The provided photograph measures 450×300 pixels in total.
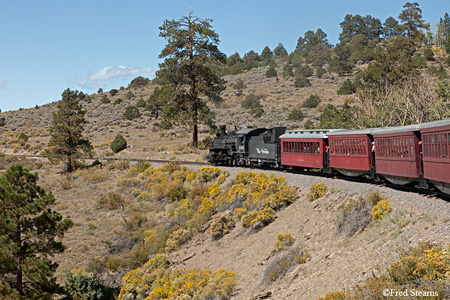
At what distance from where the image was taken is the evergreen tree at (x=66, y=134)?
139 ft

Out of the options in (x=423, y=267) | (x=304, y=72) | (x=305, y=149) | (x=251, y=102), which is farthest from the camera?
(x=304, y=72)

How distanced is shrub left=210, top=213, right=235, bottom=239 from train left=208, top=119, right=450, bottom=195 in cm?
662

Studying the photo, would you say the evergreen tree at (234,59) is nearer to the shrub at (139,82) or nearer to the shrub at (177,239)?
the shrub at (139,82)

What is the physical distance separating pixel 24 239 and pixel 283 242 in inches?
452

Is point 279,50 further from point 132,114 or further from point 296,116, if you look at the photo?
point 296,116

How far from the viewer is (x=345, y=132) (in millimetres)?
21781

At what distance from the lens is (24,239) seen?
1831 centimetres

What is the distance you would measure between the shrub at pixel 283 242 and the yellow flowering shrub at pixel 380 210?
10.6 ft

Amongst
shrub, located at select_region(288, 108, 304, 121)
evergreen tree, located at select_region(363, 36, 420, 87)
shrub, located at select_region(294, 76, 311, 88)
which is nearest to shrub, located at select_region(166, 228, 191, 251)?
evergreen tree, located at select_region(363, 36, 420, 87)

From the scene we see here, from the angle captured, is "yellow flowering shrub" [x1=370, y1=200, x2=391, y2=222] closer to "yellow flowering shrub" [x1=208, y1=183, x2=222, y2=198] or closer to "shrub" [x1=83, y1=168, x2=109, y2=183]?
"yellow flowering shrub" [x1=208, y1=183, x2=222, y2=198]

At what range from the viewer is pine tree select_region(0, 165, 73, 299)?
682 inches

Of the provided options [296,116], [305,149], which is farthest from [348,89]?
[305,149]

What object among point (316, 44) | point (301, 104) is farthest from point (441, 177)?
point (316, 44)

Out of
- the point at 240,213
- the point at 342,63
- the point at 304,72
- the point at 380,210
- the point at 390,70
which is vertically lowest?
the point at 240,213
